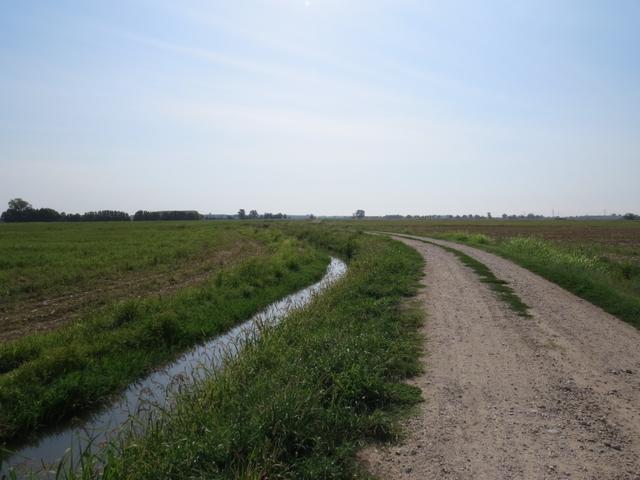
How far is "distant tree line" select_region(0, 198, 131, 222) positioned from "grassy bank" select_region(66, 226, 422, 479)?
421 feet

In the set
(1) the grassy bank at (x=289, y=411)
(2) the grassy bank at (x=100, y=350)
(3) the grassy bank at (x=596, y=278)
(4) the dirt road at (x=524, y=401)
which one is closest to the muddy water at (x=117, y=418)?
(2) the grassy bank at (x=100, y=350)

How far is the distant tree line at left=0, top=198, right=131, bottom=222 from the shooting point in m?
112

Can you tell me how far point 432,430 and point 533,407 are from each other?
152 cm

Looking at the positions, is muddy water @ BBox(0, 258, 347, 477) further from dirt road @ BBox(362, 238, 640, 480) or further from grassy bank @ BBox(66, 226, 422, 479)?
dirt road @ BBox(362, 238, 640, 480)

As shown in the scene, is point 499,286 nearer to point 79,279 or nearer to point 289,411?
point 289,411

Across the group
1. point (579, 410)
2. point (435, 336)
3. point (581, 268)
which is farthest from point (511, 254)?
point (579, 410)

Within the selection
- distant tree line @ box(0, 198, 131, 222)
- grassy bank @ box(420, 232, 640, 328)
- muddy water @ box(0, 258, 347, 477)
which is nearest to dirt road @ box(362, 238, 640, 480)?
grassy bank @ box(420, 232, 640, 328)

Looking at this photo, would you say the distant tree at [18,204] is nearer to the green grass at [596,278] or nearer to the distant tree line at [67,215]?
the distant tree line at [67,215]

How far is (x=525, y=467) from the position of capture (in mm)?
4105

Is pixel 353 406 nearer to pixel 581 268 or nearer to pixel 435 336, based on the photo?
pixel 435 336

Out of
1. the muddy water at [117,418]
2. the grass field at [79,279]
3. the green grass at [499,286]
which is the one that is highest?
the green grass at [499,286]

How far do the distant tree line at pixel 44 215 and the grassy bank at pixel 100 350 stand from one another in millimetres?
121170

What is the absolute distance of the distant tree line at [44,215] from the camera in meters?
112

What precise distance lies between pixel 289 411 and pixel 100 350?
20.5 ft
